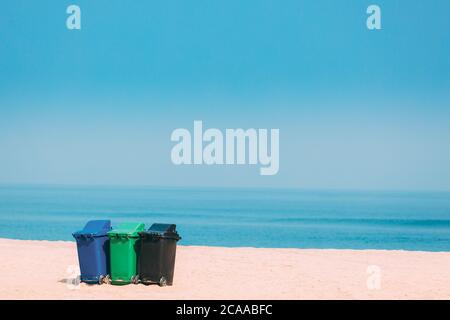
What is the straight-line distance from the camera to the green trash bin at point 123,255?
38.7 feet

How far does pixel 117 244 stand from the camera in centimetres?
1183

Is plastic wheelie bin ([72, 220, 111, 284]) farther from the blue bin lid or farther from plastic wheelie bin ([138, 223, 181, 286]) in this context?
plastic wheelie bin ([138, 223, 181, 286])

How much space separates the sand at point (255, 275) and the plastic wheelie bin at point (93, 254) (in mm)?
217

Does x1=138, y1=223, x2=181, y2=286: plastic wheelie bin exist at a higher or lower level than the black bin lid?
lower

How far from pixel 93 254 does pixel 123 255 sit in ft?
1.66

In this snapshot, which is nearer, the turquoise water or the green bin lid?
the green bin lid

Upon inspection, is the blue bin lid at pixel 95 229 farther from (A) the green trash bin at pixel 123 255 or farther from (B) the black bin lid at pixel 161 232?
(B) the black bin lid at pixel 161 232

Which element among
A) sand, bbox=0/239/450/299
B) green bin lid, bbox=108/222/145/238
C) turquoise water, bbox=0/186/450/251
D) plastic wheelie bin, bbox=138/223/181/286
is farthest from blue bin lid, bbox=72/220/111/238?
turquoise water, bbox=0/186/450/251

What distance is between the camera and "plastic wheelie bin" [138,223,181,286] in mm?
11711

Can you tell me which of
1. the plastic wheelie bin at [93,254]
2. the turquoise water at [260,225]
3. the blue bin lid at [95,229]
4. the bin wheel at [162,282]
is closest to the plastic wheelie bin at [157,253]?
the bin wheel at [162,282]

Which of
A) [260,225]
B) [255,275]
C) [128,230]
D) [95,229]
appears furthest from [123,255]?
[260,225]

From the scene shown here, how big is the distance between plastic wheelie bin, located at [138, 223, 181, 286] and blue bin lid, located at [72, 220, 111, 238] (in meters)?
0.70
